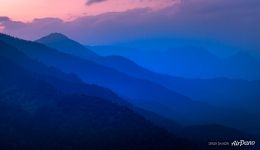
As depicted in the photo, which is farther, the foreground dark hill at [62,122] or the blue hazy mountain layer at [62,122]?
the blue hazy mountain layer at [62,122]

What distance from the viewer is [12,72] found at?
187125 millimetres

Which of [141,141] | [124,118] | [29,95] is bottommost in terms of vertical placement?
[141,141]

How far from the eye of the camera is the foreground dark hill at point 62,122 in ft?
494

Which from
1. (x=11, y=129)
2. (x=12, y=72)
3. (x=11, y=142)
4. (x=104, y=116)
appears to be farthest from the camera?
(x=12, y=72)

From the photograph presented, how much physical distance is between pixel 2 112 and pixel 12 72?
3100 cm

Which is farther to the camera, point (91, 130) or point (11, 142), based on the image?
point (91, 130)

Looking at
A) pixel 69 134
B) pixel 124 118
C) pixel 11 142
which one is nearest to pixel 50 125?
pixel 69 134

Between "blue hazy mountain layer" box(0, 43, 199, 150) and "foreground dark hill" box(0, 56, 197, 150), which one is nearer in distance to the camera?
"foreground dark hill" box(0, 56, 197, 150)

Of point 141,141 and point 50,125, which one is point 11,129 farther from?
point 141,141

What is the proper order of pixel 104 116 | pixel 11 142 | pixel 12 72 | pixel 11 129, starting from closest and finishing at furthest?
1. pixel 11 142
2. pixel 11 129
3. pixel 104 116
4. pixel 12 72

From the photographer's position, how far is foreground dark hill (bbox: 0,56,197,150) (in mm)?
150500

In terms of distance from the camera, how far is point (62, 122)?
540 feet

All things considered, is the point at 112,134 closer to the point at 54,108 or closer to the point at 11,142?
the point at 54,108

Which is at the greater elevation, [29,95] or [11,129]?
[29,95]
